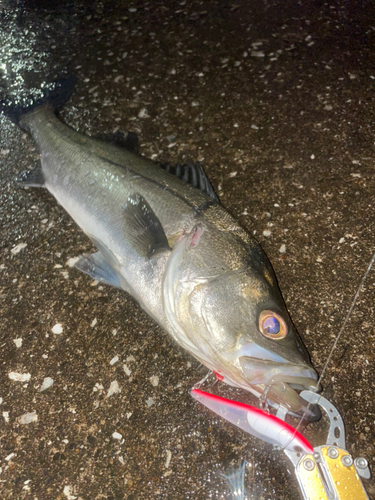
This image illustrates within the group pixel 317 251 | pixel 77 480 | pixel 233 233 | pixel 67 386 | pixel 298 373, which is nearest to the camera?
pixel 298 373

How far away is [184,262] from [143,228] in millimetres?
382

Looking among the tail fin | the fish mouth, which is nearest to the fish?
the fish mouth

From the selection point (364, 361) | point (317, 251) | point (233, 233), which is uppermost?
point (233, 233)

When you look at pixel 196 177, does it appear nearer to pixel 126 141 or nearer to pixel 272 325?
pixel 126 141

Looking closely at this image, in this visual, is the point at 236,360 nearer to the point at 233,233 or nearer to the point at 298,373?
the point at 298,373

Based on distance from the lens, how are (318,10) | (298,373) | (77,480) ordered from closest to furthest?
(298,373) → (77,480) → (318,10)

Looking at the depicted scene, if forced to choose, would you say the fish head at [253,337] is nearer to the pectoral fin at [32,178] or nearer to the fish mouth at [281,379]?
the fish mouth at [281,379]

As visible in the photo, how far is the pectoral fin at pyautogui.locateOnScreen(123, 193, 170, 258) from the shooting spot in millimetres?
2199

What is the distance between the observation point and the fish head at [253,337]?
1.65 meters

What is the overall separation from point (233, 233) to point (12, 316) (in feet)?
5.33

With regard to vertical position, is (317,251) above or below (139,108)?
below

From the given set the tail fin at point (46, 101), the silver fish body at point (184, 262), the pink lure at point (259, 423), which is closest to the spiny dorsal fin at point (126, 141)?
the silver fish body at point (184, 262)

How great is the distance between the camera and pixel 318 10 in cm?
432

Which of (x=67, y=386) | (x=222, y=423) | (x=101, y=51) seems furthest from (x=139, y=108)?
(x=222, y=423)
